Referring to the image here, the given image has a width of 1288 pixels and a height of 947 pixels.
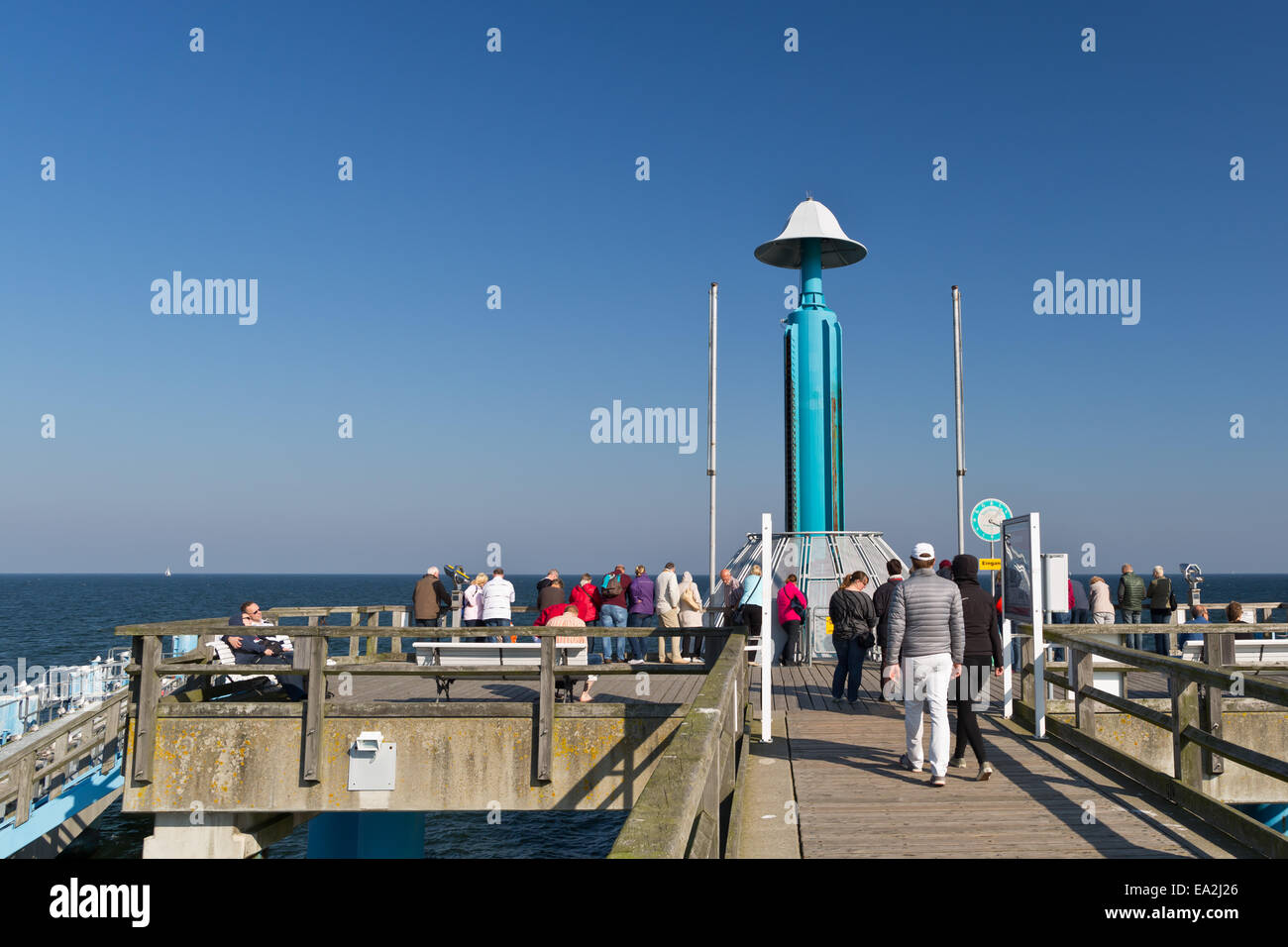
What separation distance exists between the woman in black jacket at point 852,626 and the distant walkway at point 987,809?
1.86 metres

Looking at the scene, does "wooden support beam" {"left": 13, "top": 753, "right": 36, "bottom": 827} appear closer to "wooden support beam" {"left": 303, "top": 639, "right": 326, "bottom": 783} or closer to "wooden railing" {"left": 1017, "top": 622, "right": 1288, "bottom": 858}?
"wooden support beam" {"left": 303, "top": 639, "right": 326, "bottom": 783}

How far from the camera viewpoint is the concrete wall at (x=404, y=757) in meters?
9.30

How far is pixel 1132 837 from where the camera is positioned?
588 cm

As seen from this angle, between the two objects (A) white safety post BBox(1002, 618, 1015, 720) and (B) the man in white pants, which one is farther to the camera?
(A) white safety post BBox(1002, 618, 1015, 720)

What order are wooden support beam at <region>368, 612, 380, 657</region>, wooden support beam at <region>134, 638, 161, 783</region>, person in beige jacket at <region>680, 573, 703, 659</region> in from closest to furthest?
wooden support beam at <region>134, 638, 161, 783</region> < wooden support beam at <region>368, 612, 380, 657</region> < person in beige jacket at <region>680, 573, 703, 659</region>

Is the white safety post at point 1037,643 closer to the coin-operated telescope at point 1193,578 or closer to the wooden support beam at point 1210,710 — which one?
the wooden support beam at point 1210,710

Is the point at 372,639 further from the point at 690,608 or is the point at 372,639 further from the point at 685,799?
the point at 685,799

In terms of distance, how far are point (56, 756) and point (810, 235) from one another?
16331mm

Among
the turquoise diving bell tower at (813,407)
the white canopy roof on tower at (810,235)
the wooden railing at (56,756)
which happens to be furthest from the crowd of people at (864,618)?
the white canopy roof on tower at (810,235)

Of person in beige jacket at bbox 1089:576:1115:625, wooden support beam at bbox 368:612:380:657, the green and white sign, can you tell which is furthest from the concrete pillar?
person in beige jacket at bbox 1089:576:1115:625

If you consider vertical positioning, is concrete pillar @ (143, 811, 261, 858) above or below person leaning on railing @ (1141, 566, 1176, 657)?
below

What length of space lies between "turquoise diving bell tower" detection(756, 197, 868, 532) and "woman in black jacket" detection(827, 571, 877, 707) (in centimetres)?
888

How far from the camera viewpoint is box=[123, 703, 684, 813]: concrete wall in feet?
30.5
